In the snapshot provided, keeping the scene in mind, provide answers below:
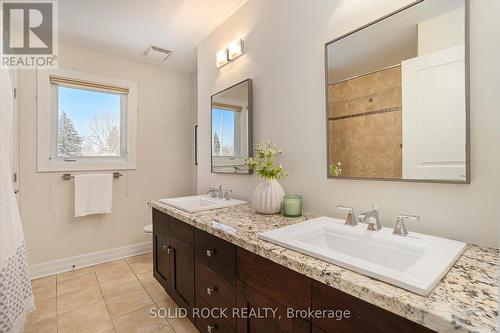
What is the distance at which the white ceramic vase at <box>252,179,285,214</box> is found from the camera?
1.45 m

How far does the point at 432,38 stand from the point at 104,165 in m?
3.08

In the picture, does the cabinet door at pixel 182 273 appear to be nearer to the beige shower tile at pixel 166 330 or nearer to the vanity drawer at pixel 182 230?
the vanity drawer at pixel 182 230

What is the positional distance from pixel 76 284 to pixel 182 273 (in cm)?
142

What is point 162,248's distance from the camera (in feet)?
6.31

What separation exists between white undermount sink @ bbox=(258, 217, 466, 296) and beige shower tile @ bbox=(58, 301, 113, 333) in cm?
154

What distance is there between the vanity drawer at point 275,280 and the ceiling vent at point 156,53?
2523 millimetres

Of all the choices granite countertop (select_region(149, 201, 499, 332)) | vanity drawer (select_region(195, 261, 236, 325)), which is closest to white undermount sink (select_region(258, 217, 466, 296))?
granite countertop (select_region(149, 201, 499, 332))

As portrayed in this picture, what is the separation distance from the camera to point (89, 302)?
197 centimetres

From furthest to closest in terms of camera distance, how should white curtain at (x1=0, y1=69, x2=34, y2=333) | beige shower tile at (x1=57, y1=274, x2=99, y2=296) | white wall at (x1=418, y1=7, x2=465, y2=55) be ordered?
1. beige shower tile at (x1=57, y1=274, x2=99, y2=296)
2. white curtain at (x1=0, y1=69, x2=34, y2=333)
3. white wall at (x1=418, y1=7, x2=465, y2=55)

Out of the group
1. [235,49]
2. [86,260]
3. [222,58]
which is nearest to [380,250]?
[235,49]

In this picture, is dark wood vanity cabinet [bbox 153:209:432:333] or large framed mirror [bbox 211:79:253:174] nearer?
dark wood vanity cabinet [bbox 153:209:432:333]

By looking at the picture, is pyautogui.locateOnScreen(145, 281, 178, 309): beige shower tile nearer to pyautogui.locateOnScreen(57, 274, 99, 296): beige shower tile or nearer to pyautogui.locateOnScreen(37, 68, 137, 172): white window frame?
pyautogui.locateOnScreen(57, 274, 99, 296): beige shower tile

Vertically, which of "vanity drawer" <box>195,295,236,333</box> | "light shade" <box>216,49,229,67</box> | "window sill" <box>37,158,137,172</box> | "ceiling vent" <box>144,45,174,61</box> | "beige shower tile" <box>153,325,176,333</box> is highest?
"ceiling vent" <box>144,45,174,61</box>

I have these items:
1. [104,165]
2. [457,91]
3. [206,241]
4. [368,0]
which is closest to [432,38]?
[457,91]
